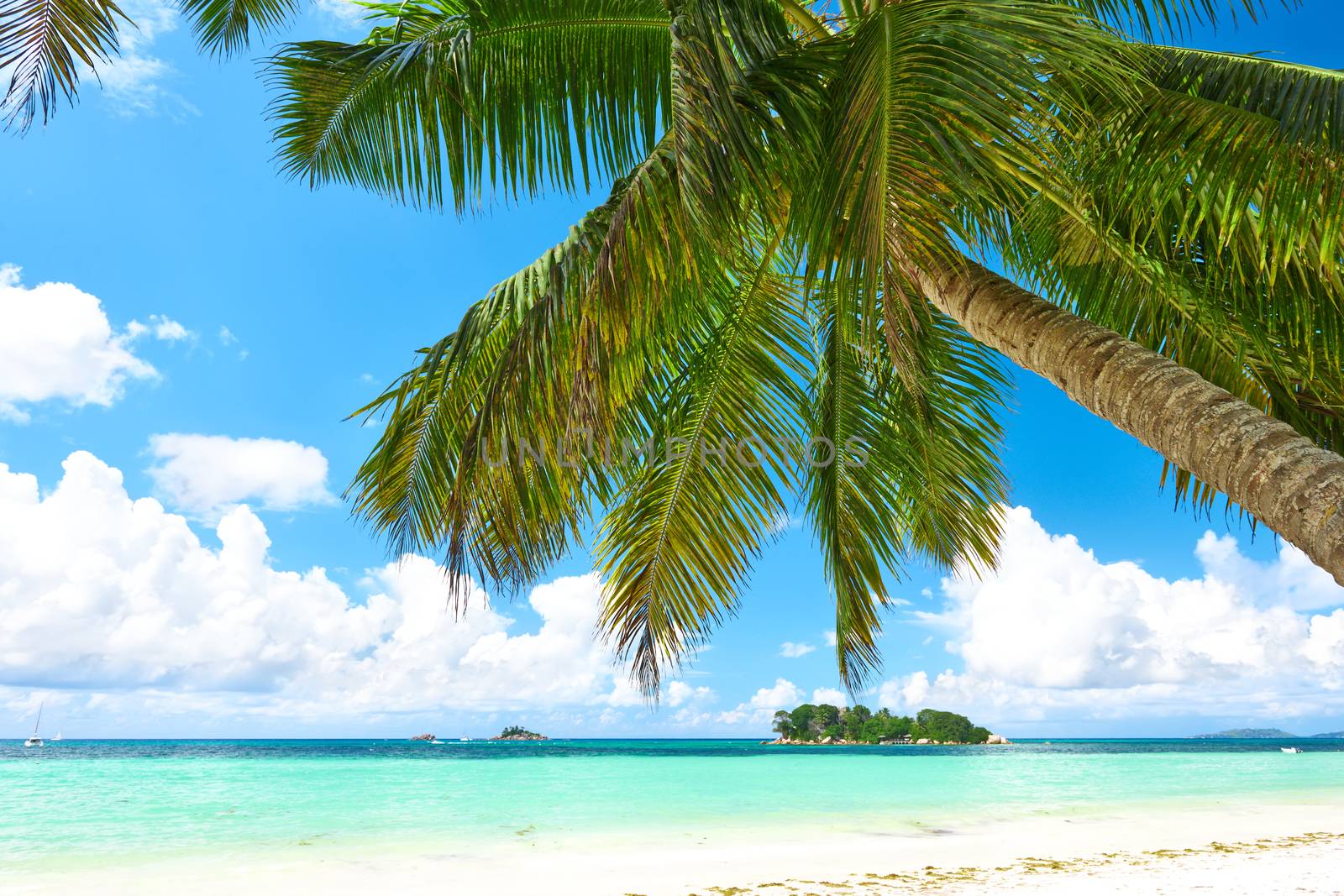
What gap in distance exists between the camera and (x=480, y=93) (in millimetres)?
3836

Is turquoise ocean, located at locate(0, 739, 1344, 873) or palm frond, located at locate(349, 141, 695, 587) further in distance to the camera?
turquoise ocean, located at locate(0, 739, 1344, 873)

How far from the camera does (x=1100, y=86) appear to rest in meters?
2.53

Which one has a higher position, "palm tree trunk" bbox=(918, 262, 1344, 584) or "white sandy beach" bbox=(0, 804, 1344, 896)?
"palm tree trunk" bbox=(918, 262, 1344, 584)

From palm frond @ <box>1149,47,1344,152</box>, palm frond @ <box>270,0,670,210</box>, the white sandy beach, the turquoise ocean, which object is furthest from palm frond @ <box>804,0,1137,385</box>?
the turquoise ocean

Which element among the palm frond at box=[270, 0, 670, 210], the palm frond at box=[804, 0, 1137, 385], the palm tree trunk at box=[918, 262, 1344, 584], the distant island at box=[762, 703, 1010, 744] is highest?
the palm frond at box=[270, 0, 670, 210]

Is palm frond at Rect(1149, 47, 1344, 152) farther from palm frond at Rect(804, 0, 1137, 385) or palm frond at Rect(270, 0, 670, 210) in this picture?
palm frond at Rect(270, 0, 670, 210)

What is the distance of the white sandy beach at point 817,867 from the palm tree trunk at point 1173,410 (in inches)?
174

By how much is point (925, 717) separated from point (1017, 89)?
55.8 m

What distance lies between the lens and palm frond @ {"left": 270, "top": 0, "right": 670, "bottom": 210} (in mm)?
3646

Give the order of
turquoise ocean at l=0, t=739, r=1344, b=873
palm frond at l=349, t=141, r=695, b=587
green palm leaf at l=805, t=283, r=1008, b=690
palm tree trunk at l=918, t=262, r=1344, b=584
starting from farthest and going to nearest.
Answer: turquoise ocean at l=0, t=739, r=1344, b=873
green palm leaf at l=805, t=283, r=1008, b=690
palm frond at l=349, t=141, r=695, b=587
palm tree trunk at l=918, t=262, r=1344, b=584

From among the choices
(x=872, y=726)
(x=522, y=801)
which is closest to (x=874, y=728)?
(x=872, y=726)

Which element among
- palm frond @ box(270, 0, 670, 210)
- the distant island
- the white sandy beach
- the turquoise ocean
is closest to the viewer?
palm frond @ box(270, 0, 670, 210)

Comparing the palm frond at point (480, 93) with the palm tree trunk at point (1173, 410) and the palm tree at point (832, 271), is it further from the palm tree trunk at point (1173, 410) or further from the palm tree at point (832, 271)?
the palm tree trunk at point (1173, 410)

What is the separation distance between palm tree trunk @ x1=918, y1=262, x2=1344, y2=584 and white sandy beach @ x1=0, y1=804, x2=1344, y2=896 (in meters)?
4.41
